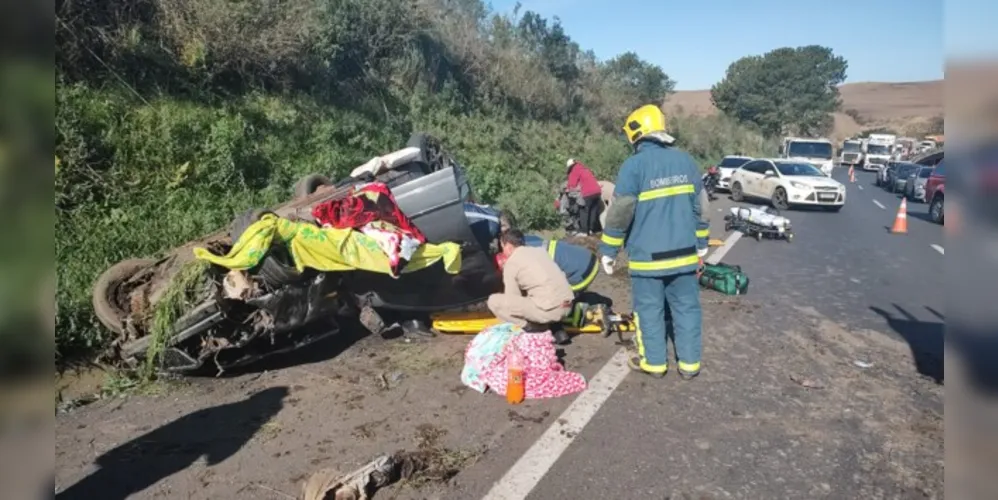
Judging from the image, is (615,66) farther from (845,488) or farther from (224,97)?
(845,488)

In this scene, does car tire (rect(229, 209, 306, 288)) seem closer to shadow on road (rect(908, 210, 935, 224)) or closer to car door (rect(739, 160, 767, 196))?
shadow on road (rect(908, 210, 935, 224))

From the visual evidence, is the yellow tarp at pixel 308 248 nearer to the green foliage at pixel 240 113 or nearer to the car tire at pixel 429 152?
the green foliage at pixel 240 113

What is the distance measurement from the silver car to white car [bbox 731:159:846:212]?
4.39m

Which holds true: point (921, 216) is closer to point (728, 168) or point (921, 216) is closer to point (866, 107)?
point (728, 168)

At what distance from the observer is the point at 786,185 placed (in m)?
18.4

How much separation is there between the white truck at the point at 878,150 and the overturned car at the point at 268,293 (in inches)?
1650

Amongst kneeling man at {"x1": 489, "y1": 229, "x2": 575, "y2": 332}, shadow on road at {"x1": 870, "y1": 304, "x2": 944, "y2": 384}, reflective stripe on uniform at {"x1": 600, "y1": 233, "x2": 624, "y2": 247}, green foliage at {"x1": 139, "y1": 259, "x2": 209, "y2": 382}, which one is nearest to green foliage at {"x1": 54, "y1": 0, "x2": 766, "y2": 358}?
green foliage at {"x1": 139, "y1": 259, "x2": 209, "y2": 382}

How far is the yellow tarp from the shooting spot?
470 cm

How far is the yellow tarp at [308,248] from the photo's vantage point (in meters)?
4.70

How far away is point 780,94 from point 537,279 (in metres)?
60.3

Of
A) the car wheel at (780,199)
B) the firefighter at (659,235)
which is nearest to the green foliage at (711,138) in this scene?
the car wheel at (780,199)

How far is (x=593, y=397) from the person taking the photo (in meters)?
4.48
